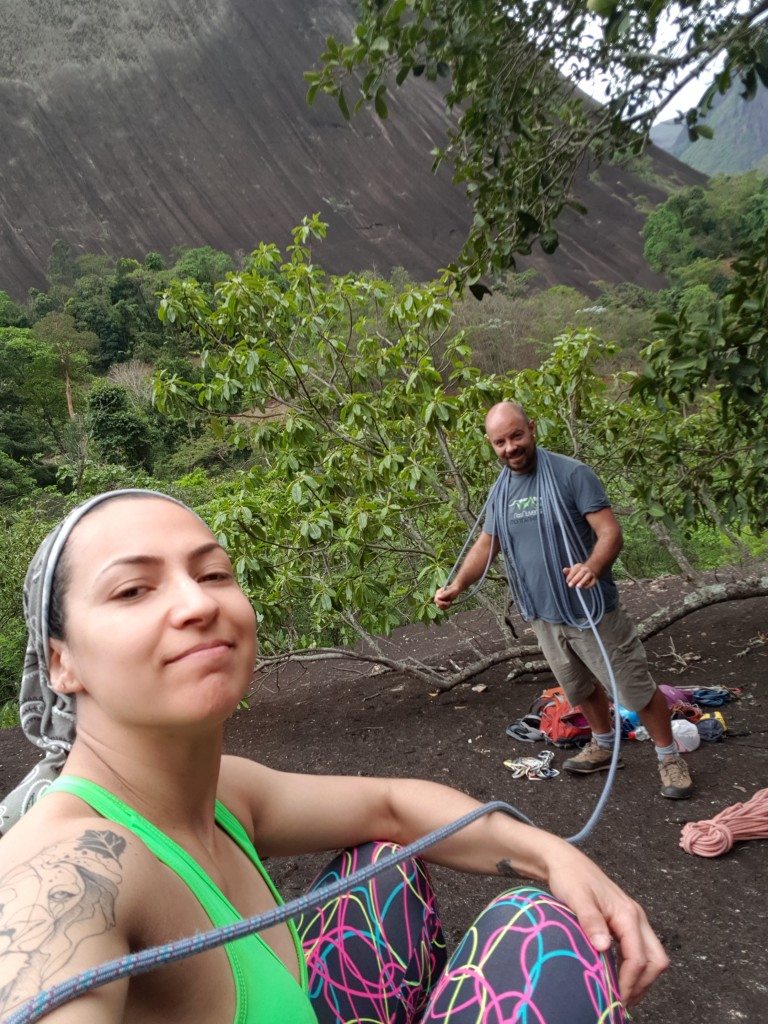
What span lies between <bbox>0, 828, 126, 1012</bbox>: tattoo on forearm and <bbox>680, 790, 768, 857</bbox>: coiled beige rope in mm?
2691

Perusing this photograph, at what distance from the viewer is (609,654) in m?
3.24

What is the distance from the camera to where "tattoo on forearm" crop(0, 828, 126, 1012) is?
0.71 meters

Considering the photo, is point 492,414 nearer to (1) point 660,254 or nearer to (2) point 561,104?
(2) point 561,104

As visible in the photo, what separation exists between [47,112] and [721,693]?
2505 inches

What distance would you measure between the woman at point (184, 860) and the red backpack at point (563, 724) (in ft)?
9.35

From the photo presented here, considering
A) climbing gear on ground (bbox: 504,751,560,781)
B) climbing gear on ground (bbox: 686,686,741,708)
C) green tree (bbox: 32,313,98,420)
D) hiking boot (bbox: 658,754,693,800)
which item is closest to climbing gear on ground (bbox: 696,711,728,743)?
climbing gear on ground (bbox: 686,686,741,708)

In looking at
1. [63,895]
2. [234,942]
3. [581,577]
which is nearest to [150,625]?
[63,895]

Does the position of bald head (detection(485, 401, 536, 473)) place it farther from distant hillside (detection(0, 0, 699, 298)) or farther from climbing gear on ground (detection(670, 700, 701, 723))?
distant hillside (detection(0, 0, 699, 298))

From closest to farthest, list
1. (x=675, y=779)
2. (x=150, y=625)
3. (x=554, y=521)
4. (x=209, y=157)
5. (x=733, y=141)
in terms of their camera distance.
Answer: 1. (x=150, y=625)
2. (x=554, y=521)
3. (x=675, y=779)
4. (x=209, y=157)
5. (x=733, y=141)

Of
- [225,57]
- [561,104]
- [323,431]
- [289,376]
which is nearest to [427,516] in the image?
[323,431]

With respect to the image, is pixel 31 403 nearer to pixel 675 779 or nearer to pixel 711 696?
pixel 711 696

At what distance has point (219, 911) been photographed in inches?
38.4

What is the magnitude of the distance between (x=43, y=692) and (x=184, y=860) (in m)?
0.34

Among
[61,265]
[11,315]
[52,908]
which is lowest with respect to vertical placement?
[11,315]
